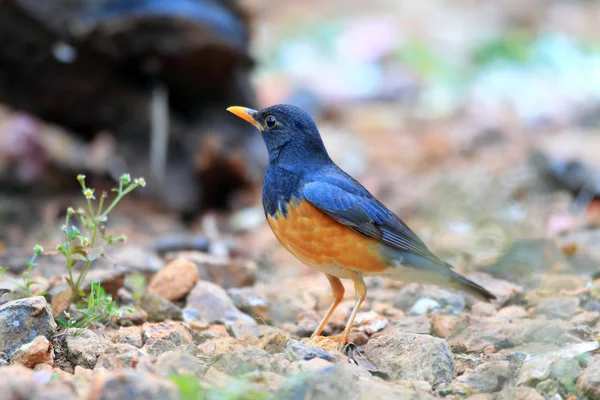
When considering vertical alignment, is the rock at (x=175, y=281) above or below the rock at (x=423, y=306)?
below

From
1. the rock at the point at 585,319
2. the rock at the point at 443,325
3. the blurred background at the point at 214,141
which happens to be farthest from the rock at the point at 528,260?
the rock at the point at 443,325

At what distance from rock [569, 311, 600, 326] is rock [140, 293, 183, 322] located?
2204 millimetres

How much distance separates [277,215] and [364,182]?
397 centimetres

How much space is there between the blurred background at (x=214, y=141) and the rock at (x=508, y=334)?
1454mm

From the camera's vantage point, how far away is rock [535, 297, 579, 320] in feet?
14.8

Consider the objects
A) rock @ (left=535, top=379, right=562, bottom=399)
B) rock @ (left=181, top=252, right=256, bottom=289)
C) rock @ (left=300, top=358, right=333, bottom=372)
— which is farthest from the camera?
rock @ (left=181, top=252, right=256, bottom=289)

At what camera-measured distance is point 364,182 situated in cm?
848

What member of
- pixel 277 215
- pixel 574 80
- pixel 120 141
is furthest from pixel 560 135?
pixel 277 215

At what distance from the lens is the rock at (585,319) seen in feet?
14.3

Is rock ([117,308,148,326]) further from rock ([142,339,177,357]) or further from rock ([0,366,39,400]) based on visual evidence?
rock ([0,366,39,400])

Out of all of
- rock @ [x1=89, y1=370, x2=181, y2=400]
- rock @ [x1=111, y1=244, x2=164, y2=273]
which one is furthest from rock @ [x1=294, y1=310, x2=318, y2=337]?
rock @ [x1=89, y1=370, x2=181, y2=400]

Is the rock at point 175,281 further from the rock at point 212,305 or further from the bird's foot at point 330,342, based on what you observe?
the bird's foot at point 330,342

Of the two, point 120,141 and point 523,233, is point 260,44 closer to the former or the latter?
point 120,141

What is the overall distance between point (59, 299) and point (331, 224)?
154 cm
